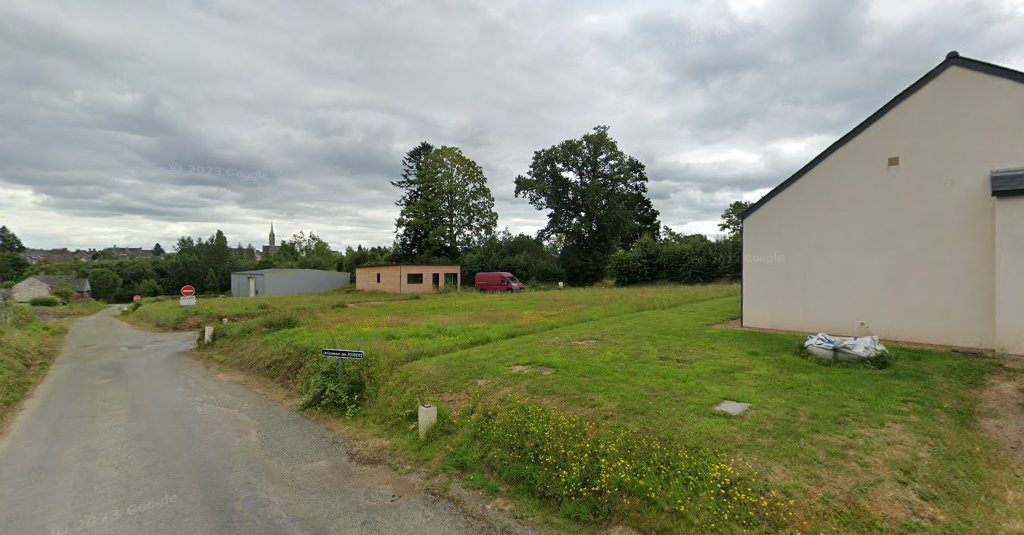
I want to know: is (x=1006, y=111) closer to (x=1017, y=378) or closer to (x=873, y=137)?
(x=873, y=137)

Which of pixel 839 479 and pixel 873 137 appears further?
pixel 873 137

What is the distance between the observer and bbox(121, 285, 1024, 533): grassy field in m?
3.81

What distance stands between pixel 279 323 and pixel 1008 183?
19005 mm

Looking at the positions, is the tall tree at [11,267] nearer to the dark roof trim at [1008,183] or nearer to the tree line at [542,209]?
the tree line at [542,209]

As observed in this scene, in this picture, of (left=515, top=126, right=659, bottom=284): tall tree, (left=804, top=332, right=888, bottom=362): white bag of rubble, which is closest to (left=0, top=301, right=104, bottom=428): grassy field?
(left=804, top=332, right=888, bottom=362): white bag of rubble

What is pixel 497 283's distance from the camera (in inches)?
1444

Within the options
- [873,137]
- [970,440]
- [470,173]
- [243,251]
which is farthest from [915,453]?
[243,251]

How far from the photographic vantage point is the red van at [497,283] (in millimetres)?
36188

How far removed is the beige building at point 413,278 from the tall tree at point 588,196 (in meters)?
15.7

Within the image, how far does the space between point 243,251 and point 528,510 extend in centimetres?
14040

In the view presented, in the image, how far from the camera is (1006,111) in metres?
8.72

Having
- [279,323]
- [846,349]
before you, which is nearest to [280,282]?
[279,323]

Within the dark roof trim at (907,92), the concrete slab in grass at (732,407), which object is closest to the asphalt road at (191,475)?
the concrete slab in grass at (732,407)

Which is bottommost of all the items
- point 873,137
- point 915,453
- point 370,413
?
point 370,413
